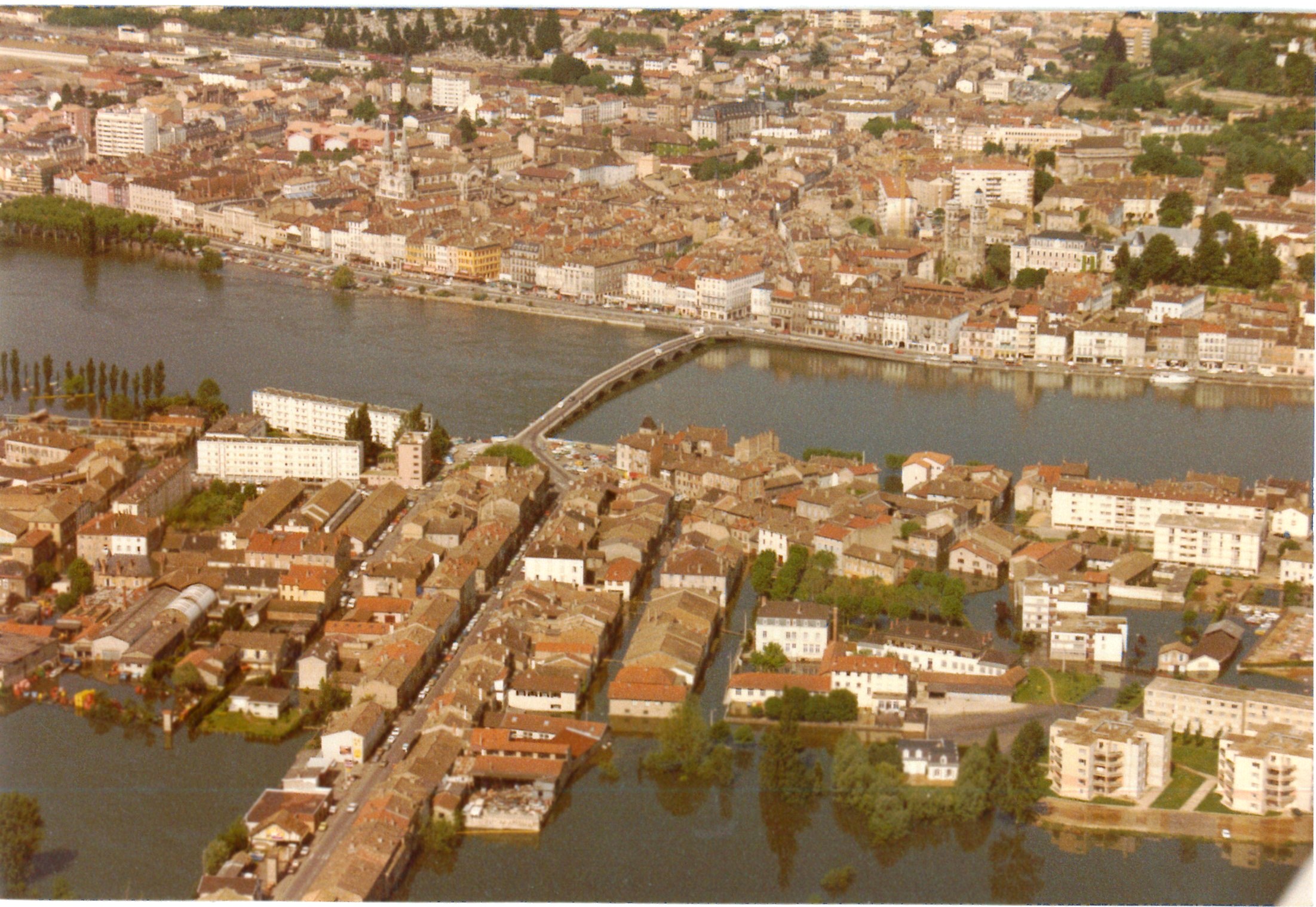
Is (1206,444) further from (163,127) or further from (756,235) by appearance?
(163,127)

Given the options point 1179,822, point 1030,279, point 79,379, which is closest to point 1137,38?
point 1030,279

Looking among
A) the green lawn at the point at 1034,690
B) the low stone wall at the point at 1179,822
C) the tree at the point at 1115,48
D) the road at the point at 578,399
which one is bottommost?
the low stone wall at the point at 1179,822

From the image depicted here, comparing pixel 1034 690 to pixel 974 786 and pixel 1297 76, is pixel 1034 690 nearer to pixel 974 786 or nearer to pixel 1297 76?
pixel 974 786

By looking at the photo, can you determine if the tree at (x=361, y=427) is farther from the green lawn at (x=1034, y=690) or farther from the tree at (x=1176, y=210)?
the tree at (x=1176, y=210)

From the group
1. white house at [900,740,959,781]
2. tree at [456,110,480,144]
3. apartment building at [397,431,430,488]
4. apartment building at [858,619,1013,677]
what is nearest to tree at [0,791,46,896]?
white house at [900,740,959,781]

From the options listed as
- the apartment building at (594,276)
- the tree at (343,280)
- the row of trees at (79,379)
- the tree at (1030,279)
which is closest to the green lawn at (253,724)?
the row of trees at (79,379)
